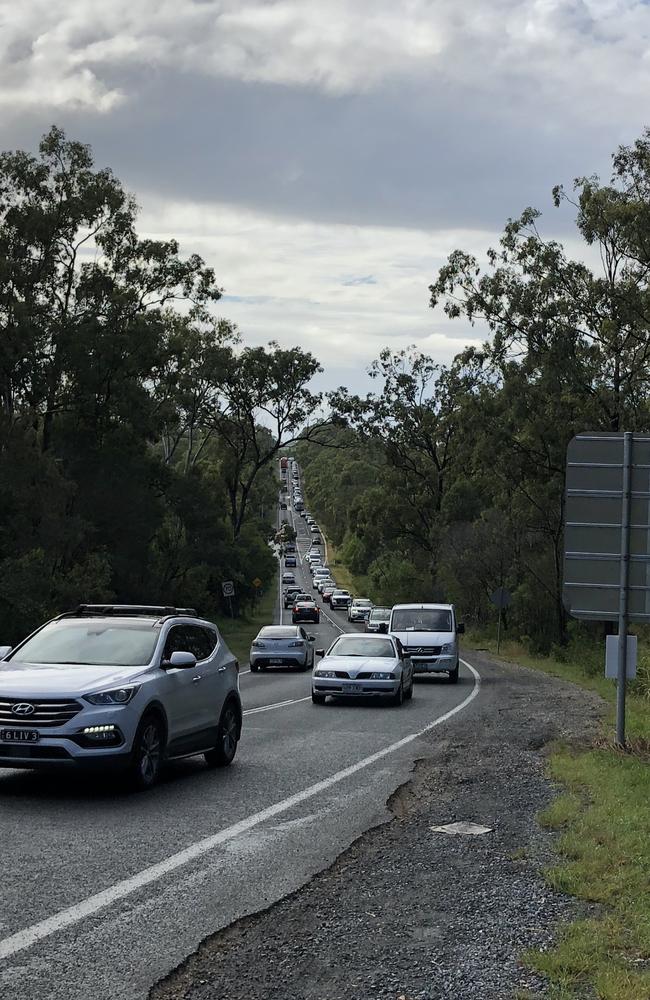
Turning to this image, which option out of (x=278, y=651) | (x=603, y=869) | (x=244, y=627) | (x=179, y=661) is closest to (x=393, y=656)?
(x=278, y=651)

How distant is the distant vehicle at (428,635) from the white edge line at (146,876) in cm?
1761

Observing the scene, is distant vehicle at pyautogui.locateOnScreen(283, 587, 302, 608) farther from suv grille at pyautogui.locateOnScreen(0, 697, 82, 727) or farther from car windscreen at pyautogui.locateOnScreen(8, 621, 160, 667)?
suv grille at pyautogui.locateOnScreen(0, 697, 82, 727)

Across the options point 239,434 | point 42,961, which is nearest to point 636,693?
point 42,961

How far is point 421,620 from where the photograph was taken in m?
32.1

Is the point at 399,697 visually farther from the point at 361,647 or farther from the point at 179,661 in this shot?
the point at 179,661

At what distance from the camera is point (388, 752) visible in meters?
15.2

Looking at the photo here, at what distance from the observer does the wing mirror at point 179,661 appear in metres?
11.7

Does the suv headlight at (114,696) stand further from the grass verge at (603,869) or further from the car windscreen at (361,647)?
the car windscreen at (361,647)

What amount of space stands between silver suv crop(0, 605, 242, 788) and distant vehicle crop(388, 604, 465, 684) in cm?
1733

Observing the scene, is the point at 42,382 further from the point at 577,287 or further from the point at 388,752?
the point at 388,752

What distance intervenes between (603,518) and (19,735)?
805cm

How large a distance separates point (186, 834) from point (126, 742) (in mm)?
1788

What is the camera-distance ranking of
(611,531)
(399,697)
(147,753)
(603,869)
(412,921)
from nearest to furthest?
(412,921), (603,869), (147,753), (611,531), (399,697)

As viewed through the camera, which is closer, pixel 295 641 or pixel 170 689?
pixel 170 689
